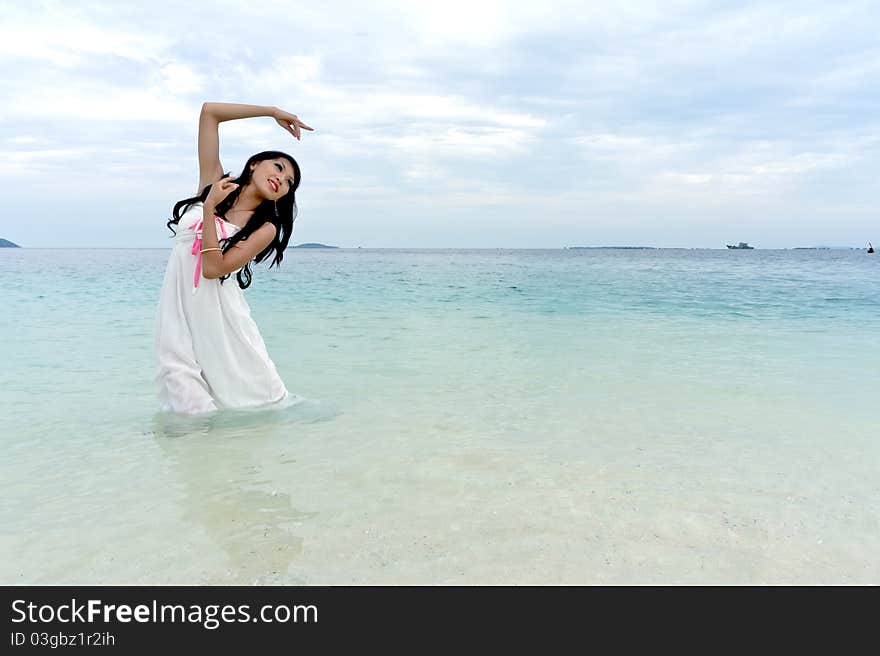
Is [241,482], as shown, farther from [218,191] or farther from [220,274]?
[218,191]

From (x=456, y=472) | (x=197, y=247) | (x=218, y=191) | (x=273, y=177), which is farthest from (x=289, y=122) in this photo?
(x=456, y=472)

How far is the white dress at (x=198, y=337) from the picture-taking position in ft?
14.9

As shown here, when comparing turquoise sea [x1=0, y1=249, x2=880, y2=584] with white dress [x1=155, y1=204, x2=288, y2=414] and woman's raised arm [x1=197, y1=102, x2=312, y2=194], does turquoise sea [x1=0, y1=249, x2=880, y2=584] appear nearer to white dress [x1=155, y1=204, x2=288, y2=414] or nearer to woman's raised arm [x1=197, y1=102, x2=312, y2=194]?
white dress [x1=155, y1=204, x2=288, y2=414]

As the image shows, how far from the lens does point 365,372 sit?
689 cm

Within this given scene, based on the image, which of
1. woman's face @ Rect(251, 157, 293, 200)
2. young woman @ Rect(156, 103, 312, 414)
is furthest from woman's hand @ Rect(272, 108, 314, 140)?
woman's face @ Rect(251, 157, 293, 200)

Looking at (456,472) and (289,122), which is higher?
(289,122)

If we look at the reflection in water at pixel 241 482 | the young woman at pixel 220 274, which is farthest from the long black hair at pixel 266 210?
the reflection in water at pixel 241 482

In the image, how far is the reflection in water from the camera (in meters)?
2.63

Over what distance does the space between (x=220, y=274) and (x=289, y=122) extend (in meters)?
1.18

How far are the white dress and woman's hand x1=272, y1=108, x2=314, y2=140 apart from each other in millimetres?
799

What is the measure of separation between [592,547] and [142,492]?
2.24 meters

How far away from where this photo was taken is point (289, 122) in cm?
456

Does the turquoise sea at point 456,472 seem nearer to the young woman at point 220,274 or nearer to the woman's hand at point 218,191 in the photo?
the young woman at point 220,274
